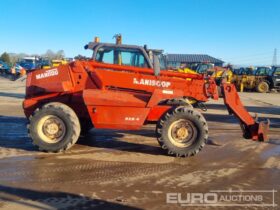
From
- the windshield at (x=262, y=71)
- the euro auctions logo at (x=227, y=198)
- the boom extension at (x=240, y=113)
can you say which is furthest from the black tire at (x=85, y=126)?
the windshield at (x=262, y=71)

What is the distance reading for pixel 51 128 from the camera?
7.74 metres

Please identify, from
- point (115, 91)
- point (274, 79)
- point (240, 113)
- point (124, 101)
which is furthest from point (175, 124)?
point (274, 79)

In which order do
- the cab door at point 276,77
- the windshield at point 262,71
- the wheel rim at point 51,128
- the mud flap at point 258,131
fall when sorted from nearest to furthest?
the wheel rim at point 51,128 → the mud flap at point 258,131 → the cab door at point 276,77 → the windshield at point 262,71

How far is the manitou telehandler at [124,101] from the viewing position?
296 inches

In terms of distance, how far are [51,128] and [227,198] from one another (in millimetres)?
3902

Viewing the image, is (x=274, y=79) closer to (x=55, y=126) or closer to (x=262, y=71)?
(x=262, y=71)

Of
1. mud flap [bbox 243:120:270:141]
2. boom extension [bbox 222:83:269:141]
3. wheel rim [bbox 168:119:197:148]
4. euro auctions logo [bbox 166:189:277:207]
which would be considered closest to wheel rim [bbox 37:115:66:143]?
wheel rim [bbox 168:119:197:148]

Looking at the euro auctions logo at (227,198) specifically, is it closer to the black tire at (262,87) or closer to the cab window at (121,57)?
the cab window at (121,57)

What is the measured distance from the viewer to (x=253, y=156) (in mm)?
7773

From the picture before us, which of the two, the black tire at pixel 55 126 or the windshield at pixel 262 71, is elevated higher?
the windshield at pixel 262 71

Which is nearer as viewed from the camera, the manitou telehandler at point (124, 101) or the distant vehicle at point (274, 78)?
the manitou telehandler at point (124, 101)

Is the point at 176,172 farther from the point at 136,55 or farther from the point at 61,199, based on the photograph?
the point at 136,55

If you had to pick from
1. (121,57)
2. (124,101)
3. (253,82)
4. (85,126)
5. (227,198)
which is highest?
(121,57)

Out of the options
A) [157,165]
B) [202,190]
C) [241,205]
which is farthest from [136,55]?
[241,205]
